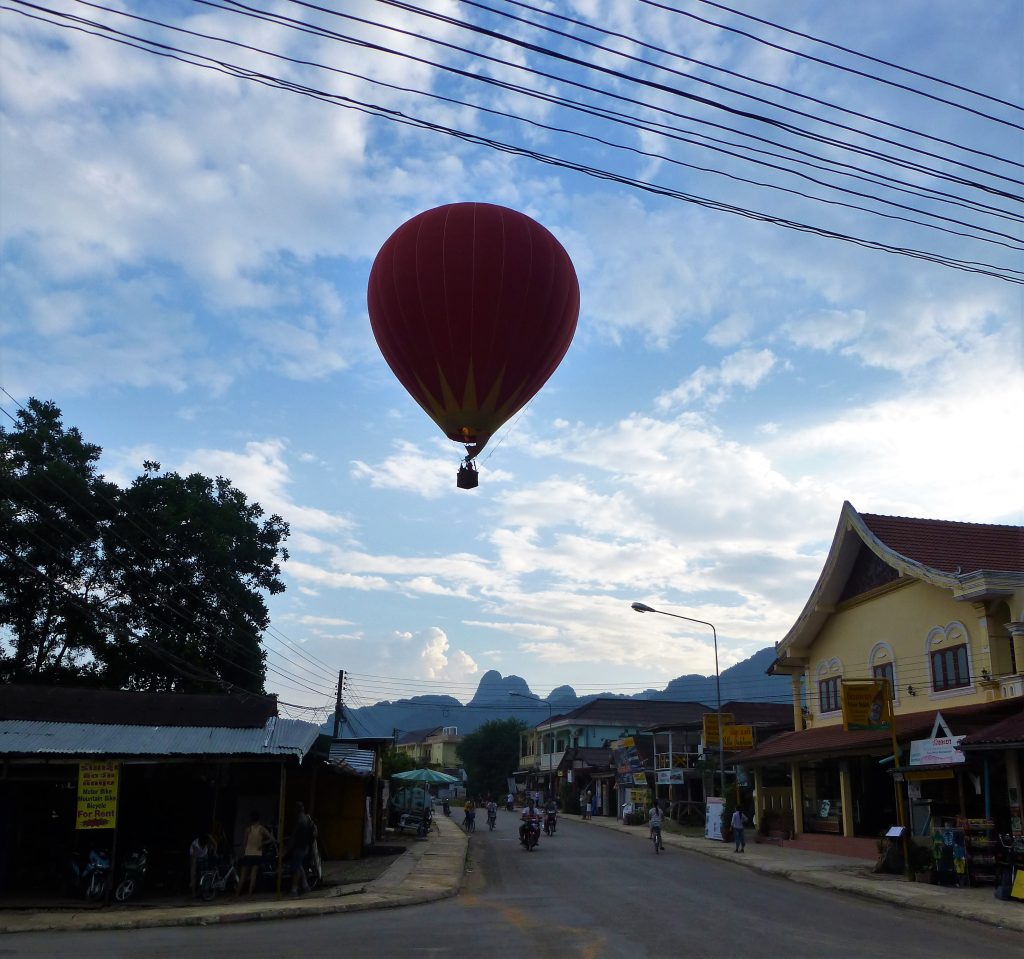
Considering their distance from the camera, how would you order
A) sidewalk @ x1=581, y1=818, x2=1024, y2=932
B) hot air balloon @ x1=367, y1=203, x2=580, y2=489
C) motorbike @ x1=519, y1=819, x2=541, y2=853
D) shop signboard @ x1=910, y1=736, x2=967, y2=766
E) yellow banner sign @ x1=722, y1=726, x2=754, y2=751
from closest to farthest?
1. hot air balloon @ x1=367, y1=203, x2=580, y2=489
2. sidewalk @ x1=581, y1=818, x2=1024, y2=932
3. shop signboard @ x1=910, y1=736, x2=967, y2=766
4. motorbike @ x1=519, y1=819, x2=541, y2=853
5. yellow banner sign @ x1=722, y1=726, x2=754, y2=751

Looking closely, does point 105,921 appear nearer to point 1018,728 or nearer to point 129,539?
point 1018,728

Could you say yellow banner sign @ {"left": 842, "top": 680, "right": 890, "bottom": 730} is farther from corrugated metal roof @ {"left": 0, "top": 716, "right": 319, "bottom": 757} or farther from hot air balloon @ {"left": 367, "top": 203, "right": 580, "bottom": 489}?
hot air balloon @ {"left": 367, "top": 203, "right": 580, "bottom": 489}

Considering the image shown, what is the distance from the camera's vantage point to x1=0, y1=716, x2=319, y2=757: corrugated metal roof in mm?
15938

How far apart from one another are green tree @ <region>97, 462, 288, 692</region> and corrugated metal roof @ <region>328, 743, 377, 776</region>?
784 centimetres

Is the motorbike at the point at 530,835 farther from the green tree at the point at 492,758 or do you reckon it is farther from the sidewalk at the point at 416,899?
the green tree at the point at 492,758

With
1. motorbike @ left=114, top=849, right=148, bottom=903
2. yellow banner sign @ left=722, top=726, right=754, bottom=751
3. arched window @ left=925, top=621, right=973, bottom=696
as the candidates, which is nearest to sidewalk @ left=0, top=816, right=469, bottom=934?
motorbike @ left=114, top=849, right=148, bottom=903

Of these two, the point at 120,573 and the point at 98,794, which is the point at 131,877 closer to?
Result: the point at 98,794

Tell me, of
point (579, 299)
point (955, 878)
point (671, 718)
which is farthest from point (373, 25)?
point (671, 718)

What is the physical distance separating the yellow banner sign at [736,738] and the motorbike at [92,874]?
872 inches

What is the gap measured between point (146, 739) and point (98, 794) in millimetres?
1785

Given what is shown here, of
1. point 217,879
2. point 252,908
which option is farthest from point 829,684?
point 252,908

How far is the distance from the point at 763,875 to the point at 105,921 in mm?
15198

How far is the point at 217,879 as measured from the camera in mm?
16375

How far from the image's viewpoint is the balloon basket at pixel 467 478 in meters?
14.2
